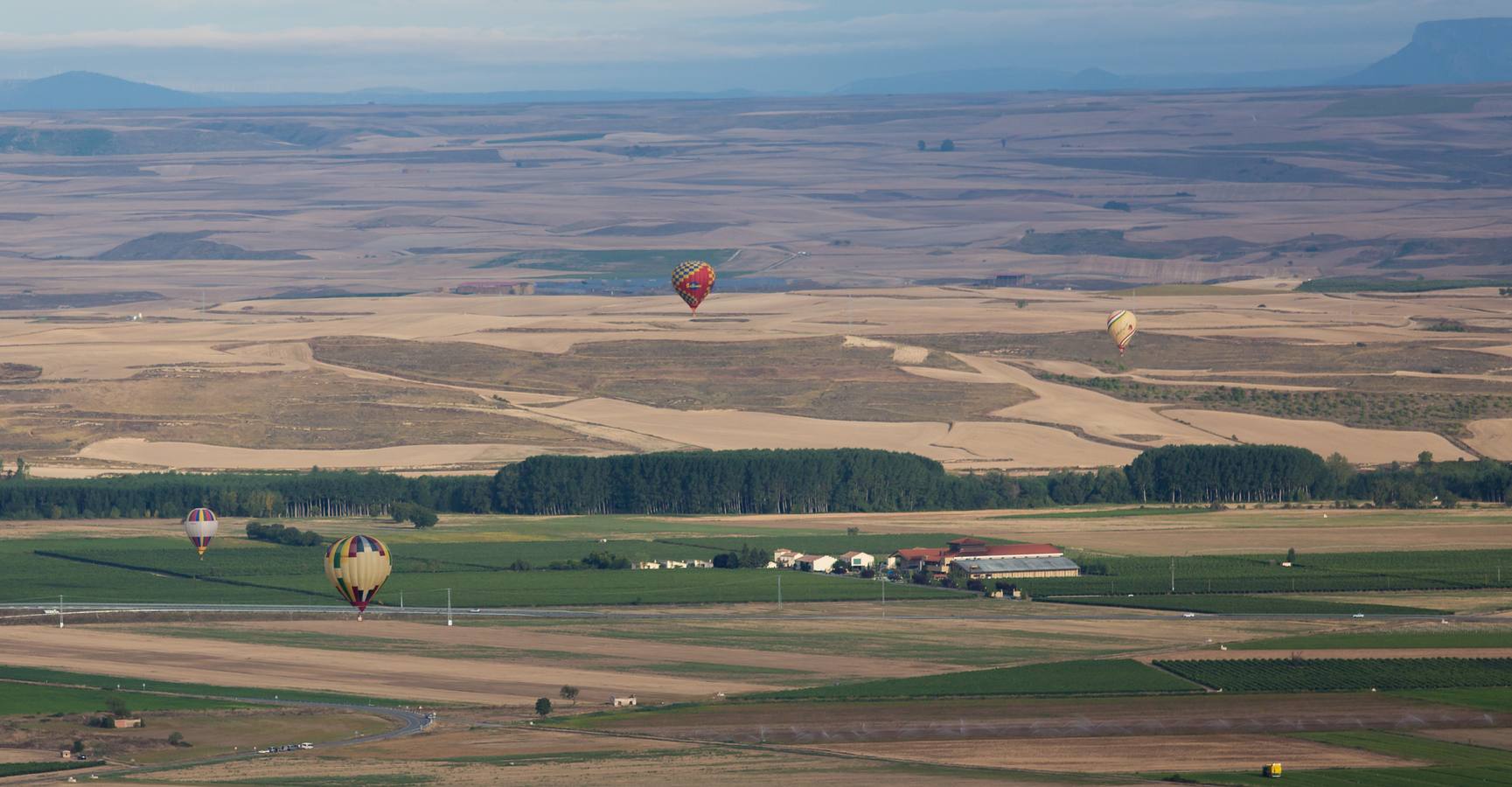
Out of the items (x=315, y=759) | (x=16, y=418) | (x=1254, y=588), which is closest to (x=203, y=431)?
(x=16, y=418)

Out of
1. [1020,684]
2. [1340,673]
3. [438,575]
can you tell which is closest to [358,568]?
Answer: [438,575]

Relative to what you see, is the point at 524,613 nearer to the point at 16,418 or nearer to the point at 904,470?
the point at 904,470

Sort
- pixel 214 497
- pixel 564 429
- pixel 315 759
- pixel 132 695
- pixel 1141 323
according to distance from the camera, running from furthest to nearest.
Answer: pixel 1141 323 → pixel 564 429 → pixel 214 497 → pixel 132 695 → pixel 315 759

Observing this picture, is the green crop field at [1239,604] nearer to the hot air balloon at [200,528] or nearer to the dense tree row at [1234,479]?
the dense tree row at [1234,479]

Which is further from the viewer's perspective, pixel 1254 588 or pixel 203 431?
pixel 203 431

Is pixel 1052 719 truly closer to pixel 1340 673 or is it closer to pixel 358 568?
pixel 1340 673

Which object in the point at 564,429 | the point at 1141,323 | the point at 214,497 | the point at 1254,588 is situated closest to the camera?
the point at 1254,588
